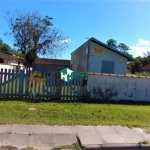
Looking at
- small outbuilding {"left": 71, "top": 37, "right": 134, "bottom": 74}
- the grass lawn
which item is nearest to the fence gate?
the grass lawn

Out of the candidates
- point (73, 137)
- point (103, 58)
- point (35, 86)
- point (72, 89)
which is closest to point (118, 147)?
point (73, 137)

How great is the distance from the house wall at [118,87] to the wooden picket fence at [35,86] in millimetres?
1011

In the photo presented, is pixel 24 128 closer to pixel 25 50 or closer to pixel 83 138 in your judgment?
pixel 83 138

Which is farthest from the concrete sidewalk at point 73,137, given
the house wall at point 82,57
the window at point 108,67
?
the house wall at point 82,57

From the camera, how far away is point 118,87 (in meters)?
10.3

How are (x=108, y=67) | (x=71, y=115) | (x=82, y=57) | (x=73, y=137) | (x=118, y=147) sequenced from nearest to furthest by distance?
(x=118, y=147)
(x=73, y=137)
(x=71, y=115)
(x=108, y=67)
(x=82, y=57)

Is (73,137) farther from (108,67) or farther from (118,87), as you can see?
(108,67)

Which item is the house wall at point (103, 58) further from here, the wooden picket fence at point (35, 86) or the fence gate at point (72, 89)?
the wooden picket fence at point (35, 86)

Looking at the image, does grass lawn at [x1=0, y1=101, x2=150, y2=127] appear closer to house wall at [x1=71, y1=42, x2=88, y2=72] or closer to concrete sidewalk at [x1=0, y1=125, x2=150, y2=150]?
concrete sidewalk at [x1=0, y1=125, x2=150, y2=150]

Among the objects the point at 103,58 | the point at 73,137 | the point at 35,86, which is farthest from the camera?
the point at 103,58

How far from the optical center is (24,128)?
5559 millimetres

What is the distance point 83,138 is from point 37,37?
2130cm

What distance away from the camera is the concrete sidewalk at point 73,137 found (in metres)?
4.74

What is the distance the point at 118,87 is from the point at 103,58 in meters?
7.71
